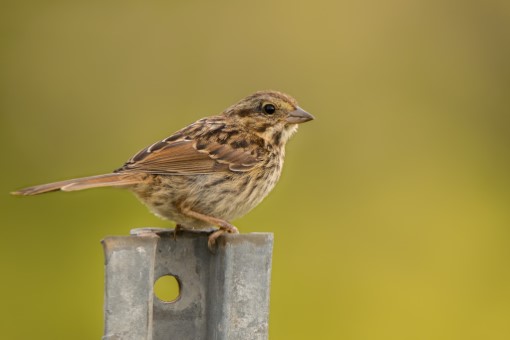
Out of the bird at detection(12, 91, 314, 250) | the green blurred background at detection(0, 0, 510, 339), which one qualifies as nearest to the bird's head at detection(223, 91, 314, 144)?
the bird at detection(12, 91, 314, 250)

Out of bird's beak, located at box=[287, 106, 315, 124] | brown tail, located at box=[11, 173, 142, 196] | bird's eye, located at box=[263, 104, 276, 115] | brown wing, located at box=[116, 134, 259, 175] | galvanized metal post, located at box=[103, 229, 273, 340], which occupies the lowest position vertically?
galvanized metal post, located at box=[103, 229, 273, 340]

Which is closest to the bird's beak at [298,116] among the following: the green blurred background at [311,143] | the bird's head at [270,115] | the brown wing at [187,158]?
the bird's head at [270,115]

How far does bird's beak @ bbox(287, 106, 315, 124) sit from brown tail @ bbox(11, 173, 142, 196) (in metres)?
1.08

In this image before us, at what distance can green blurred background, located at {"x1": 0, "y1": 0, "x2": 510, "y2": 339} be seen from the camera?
7918 millimetres

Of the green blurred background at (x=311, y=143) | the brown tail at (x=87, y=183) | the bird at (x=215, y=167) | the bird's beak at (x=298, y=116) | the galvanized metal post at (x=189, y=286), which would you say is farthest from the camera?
the green blurred background at (x=311, y=143)

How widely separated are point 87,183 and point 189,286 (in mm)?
925

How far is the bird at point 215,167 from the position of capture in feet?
18.3

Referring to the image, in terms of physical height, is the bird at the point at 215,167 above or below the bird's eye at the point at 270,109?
below

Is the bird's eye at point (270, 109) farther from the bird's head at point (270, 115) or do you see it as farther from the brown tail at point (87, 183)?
the brown tail at point (87, 183)

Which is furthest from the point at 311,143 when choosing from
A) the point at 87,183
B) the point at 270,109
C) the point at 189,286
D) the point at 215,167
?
the point at 189,286

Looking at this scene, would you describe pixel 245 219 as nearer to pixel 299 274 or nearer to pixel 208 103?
pixel 299 274

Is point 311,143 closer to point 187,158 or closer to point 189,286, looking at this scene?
point 187,158

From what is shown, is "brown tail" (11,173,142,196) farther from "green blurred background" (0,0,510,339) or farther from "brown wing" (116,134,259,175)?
"green blurred background" (0,0,510,339)

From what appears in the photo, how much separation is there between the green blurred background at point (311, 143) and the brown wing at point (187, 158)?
6.42 feet
